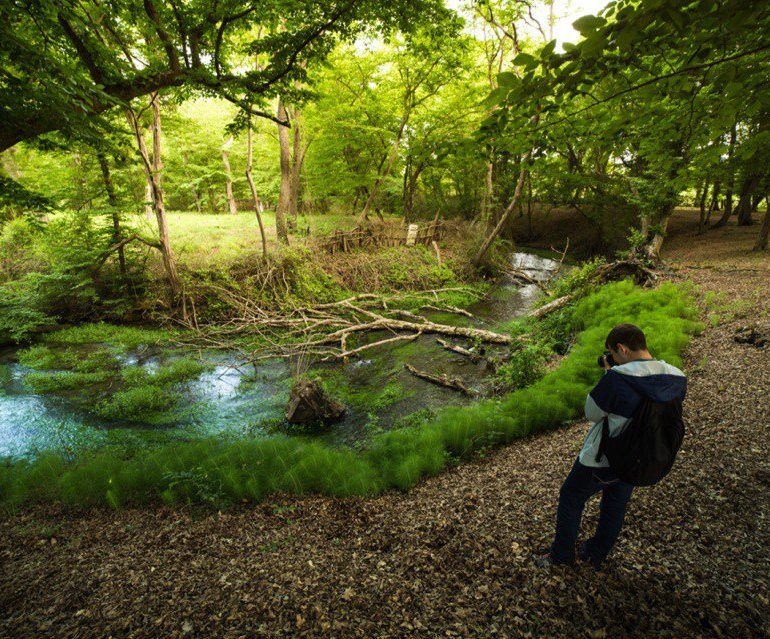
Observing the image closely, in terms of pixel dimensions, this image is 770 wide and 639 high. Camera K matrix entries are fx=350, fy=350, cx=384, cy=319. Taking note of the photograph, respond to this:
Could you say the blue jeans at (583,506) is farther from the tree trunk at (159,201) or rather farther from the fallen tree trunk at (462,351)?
the tree trunk at (159,201)

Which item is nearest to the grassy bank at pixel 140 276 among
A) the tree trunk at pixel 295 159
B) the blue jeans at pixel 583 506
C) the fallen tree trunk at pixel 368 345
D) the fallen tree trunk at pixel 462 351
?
the tree trunk at pixel 295 159

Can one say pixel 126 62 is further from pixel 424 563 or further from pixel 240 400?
pixel 424 563

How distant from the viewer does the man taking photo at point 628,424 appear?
7.73 ft

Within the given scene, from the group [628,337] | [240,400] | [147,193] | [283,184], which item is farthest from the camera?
[147,193]

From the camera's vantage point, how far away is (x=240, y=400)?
26.8ft

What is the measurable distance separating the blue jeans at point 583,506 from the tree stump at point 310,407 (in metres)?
4.97

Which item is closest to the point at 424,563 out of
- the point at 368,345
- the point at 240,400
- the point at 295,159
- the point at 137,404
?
the point at 240,400

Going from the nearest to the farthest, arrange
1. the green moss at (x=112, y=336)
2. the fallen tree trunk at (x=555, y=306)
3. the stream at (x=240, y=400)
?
the stream at (x=240, y=400), the green moss at (x=112, y=336), the fallen tree trunk at (x=555, y=306)

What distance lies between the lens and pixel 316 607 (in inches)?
113

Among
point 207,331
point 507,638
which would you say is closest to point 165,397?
point 207,331

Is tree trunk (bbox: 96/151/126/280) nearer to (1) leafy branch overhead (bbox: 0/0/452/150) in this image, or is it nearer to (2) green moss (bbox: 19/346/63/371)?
(2) green moss (bbox: 19/346/63/371)

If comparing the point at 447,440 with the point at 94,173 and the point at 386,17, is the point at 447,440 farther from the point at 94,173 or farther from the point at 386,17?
the point at 94,173

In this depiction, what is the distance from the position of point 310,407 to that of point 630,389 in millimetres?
5871

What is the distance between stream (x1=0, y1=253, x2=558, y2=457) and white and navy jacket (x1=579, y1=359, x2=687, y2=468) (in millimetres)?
4750
